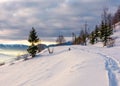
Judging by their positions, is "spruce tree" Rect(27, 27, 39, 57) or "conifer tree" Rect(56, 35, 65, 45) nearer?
"spruce tree" Rect(27, 27, 39, 57)

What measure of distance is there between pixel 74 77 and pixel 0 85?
15.4m

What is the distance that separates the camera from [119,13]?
140 m

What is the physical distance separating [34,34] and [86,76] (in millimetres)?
37339

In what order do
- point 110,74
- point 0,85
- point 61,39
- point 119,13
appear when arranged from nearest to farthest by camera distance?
point 110,74, point 0,85, point 119,13, point 61,39

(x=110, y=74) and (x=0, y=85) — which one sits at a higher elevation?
(x=110, y=74)

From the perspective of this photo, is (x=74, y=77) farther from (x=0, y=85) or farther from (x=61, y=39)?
(x=61, y=39)

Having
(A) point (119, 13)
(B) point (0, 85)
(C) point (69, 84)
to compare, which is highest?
(A) point (119, 13)

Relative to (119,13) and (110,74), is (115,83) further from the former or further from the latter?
(119,13)

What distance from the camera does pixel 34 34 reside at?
58.8 m

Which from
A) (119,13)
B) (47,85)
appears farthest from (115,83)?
(119,13)

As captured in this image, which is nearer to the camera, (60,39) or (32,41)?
(32,41)

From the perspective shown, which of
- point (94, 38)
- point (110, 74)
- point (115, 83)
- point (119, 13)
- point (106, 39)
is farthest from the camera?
point (119, 13)

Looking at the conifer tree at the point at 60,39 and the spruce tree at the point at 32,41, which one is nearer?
the spruce tree at the point at 32,41

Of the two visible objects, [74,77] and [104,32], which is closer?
[74,77]
